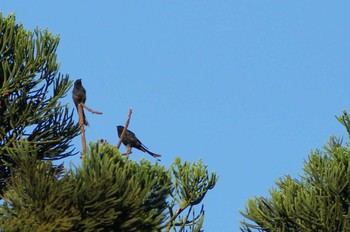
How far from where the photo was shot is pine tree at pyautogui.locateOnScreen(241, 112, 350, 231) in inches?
607

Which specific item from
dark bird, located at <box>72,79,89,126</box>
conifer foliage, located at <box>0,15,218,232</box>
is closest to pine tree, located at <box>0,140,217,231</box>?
conifer foliage, located at <box>0,15,218,232</box>

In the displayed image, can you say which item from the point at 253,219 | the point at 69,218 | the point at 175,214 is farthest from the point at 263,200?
the point at 69,218

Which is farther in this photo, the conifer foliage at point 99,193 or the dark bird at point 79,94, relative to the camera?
the dark bird at point 79,94

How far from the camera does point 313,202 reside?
15398 millimetres

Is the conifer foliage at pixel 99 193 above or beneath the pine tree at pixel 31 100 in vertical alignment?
beneath

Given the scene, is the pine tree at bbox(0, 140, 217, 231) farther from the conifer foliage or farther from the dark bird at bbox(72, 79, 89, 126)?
the dark bird at bbox(72, 79, 89, 126)

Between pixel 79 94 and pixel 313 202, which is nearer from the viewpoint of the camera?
pixel 313 202

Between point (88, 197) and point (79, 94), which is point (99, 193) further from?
point (79, 94)

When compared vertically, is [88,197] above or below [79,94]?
below

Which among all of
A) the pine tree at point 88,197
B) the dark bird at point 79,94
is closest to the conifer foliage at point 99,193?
the pine tree at point 88,197

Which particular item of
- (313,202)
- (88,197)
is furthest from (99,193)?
(313,202)

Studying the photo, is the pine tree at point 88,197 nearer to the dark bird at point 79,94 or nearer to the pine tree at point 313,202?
the pine tree at point 313,202

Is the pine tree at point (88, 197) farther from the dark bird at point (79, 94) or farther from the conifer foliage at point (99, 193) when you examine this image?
the dark bird at point (79, 94)

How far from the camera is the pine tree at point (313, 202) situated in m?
15.4
